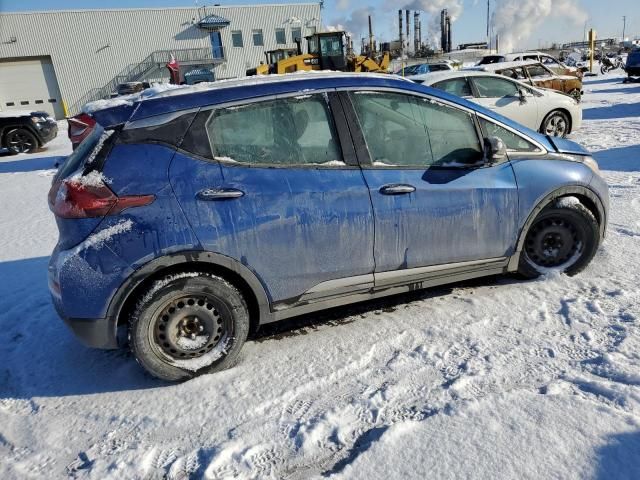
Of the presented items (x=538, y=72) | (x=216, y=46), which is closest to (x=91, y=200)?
(x=538, y=72)

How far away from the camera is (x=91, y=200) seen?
8.61 feet

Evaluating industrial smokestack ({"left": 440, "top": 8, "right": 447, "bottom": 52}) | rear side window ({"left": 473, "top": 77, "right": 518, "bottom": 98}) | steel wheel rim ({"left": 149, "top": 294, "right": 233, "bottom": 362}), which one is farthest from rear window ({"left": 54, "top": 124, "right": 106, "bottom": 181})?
industrial smokestack ({"left": 440, "top": 8, "right": 447, "bottom": 52})

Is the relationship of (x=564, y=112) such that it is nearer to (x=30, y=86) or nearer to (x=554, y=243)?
(x=554, y=243)

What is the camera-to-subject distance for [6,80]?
37000mm

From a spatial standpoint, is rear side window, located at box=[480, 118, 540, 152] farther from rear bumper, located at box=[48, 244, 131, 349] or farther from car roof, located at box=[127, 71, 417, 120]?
rear bumper, located at box=[48, 244, 131, 349]

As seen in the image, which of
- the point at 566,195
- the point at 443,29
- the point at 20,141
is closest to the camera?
the point at 566,195

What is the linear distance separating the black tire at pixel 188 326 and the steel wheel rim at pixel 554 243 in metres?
2.33

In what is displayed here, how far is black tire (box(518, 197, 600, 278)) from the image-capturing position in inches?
145

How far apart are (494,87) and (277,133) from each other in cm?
777

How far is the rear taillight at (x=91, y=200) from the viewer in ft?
8.61

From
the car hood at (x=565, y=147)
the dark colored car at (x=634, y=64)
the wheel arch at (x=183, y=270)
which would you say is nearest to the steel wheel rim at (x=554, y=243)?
the car hood at (x=565, y=147)

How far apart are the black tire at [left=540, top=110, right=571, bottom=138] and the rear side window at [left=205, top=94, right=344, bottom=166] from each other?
8.30 m

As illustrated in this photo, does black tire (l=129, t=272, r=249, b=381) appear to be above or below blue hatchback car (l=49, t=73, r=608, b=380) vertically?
below

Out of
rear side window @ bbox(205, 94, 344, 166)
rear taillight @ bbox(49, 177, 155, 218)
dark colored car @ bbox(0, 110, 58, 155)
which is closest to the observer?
rear taillight @ bbox(49, 177, 155, 218)
